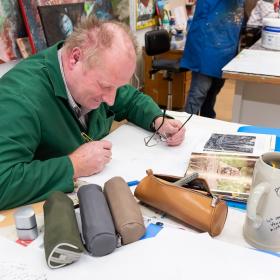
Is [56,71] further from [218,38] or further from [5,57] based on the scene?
[218,38]

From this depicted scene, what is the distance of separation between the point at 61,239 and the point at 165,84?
10.1ft

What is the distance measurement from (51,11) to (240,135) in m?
1.60

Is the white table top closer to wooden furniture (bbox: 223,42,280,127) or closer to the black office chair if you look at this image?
wooden furniture (bbox: 223,42,280,127)

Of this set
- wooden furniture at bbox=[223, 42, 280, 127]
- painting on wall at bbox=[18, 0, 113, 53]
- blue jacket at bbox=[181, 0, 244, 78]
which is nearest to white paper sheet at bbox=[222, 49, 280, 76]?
wooden furniture at bbox=[223, 42, 280, 127]

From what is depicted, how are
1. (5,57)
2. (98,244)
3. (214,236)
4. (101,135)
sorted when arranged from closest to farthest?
(98,244) < (214,236) < (101,135) < (5,57)

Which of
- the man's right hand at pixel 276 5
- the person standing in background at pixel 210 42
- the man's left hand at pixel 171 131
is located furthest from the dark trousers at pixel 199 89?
the man's left hand at pixel 171 131

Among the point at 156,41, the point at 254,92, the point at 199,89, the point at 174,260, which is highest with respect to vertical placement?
the point at 174,260

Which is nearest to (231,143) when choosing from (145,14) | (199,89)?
(199,89)

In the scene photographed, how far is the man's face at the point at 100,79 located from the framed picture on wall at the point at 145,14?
8.54 feet

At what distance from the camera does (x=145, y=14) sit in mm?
3578

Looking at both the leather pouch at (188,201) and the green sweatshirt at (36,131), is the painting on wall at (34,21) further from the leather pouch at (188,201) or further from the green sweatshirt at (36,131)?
the leather pouch at (188,201)

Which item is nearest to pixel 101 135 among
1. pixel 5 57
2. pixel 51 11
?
pixel 5 57

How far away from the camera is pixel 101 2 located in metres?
2.80

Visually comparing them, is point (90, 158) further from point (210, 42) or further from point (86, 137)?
point (210, 42)
